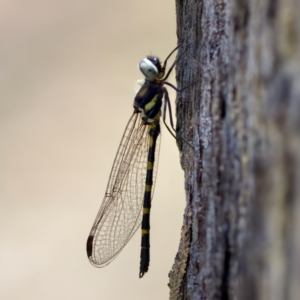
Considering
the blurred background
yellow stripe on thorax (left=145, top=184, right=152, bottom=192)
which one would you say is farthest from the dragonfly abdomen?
the blurred background

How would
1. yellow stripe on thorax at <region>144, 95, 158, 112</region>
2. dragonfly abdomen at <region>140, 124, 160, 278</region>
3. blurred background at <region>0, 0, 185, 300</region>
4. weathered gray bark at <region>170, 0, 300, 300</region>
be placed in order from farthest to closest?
blurred background at <region>0, 0, 185, 300</region>
yellow stripe on thorax at <region>144, 95, 158, 112</region>
dragonfly abdomen at <region>140, 124, 160, 278</region>
weathered gray bark at <region>170, 0, 300, 300</region>

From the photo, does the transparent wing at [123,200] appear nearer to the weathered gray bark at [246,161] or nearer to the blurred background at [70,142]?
the weathered gray bark at [246,161]

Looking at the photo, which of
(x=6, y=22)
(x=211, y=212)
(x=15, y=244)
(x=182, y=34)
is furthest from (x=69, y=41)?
(x=211, y=212)

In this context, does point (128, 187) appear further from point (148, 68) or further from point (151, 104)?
point (148, 68)

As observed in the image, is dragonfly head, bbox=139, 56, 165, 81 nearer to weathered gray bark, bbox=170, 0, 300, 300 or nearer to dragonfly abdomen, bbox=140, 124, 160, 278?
dragonfly abdomen, bbox=140, 124, 160, 278

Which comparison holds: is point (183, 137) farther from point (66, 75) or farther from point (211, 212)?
point (66, 75)

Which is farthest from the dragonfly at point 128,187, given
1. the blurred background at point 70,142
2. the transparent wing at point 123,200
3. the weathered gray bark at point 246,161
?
the blurred background at point 70,142

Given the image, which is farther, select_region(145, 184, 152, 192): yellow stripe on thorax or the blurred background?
the blurred background
